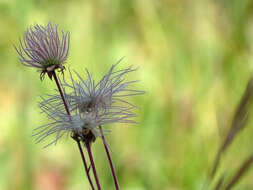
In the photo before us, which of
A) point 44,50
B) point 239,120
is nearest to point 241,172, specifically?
point 239,120

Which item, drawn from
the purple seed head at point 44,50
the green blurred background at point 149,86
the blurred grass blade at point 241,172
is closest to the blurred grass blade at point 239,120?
the blurred grass blade at point 241,172

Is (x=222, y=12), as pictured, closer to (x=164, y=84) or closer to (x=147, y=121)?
(x=164, y=84)

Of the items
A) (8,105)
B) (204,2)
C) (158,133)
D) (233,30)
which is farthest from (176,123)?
(8,105)

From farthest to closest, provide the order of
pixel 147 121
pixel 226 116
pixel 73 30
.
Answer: pixel 73 30
pixel 147 121
pixel 226 116

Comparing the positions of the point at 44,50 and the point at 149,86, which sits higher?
the point at 44,50

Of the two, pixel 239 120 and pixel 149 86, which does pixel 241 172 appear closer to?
pixel 239 120

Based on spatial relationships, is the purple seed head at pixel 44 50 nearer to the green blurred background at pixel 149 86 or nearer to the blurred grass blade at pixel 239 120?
the blurred grass blade at pixel 239 120
